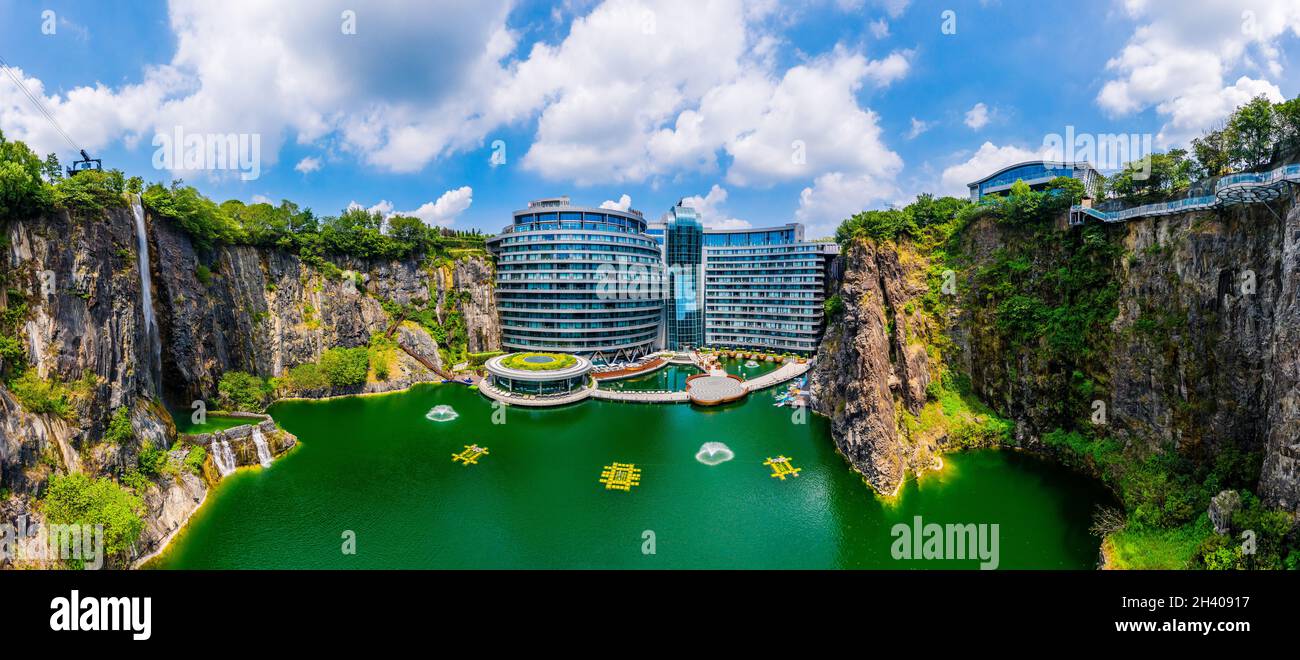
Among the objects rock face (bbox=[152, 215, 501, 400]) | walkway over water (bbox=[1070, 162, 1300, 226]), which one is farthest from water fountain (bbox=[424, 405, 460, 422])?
walkway over water (bbox=[1070, 162, 1300, 226])

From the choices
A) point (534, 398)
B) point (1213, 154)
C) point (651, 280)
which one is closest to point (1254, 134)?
point (1213, 154)

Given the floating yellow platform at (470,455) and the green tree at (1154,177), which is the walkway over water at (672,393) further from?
the green tree at (1154,177)

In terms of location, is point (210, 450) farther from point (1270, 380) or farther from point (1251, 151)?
point (1251, 151)

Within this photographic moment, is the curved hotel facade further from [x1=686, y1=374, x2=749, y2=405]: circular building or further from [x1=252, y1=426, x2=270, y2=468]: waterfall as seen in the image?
[x1=252, y1=426, x2=270, y2=468]: waterfall

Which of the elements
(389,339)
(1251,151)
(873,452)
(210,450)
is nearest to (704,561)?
(873,452)

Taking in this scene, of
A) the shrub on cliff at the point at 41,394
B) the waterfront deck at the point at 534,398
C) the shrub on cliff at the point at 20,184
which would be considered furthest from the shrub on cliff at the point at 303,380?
the shrub on cliff at the point at 20,184

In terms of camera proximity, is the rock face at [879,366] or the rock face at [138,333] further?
the rock face at [879,366]

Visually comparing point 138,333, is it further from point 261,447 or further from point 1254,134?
point 1254,134
